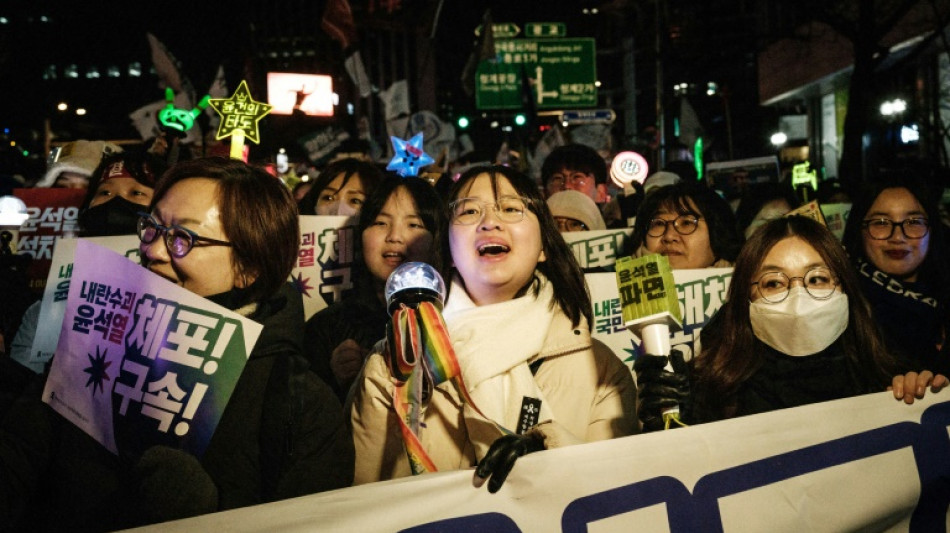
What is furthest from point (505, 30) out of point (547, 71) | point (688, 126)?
point (688, 126)

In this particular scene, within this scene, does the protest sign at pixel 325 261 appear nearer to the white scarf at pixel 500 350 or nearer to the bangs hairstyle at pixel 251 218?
the white scarf at pixel 500 350

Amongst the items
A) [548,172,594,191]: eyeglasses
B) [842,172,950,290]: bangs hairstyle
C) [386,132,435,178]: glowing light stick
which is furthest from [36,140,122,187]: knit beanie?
[842,172,950,290]: bangs hairstyle

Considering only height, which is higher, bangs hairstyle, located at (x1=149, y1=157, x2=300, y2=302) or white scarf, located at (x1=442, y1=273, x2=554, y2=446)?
bangs hairstyle, located at (x1=149, y1=157, x2=300, y2=302)

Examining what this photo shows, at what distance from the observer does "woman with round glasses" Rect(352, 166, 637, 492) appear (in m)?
2.36

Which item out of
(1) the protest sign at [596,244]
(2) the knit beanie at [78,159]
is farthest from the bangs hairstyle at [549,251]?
(2) the knit beanie at [78,159]

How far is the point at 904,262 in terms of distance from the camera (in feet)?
12.8

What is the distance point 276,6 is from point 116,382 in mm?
37959

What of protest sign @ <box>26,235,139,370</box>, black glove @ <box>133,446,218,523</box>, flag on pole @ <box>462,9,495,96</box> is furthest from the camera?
flag on pole @ <box>462,9,495,96</box>

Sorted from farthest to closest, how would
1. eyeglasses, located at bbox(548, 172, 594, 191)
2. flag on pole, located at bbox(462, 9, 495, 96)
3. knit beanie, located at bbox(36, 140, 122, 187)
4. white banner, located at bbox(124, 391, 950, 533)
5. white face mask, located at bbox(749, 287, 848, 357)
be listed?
flag on pole, located at bbox(462, 9, 495, 96)
eyeglasses, located at bbox(548, 172, 594, 191)
knit beanie, located at bbox(36, 140, 122, 187)
white face mask, located at bbox(749, 287, 848, 357)
white banner, located at bbox(124, 391, 950, 533)

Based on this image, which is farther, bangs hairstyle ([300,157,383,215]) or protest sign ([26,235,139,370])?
bangs hairstyle ([300,157,383,215])

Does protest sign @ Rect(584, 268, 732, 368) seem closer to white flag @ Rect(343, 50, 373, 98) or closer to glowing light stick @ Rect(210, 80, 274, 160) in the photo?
glowing light stick @ Rect(210, 80, 274, 160)

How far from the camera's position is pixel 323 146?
10.9 metres

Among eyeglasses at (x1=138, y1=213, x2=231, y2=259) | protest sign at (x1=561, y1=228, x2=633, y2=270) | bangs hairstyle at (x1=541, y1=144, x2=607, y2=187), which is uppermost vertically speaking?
bangs hairstyle at (x1=541, y1=144, x2=607, y2=187)

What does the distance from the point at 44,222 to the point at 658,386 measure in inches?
163
